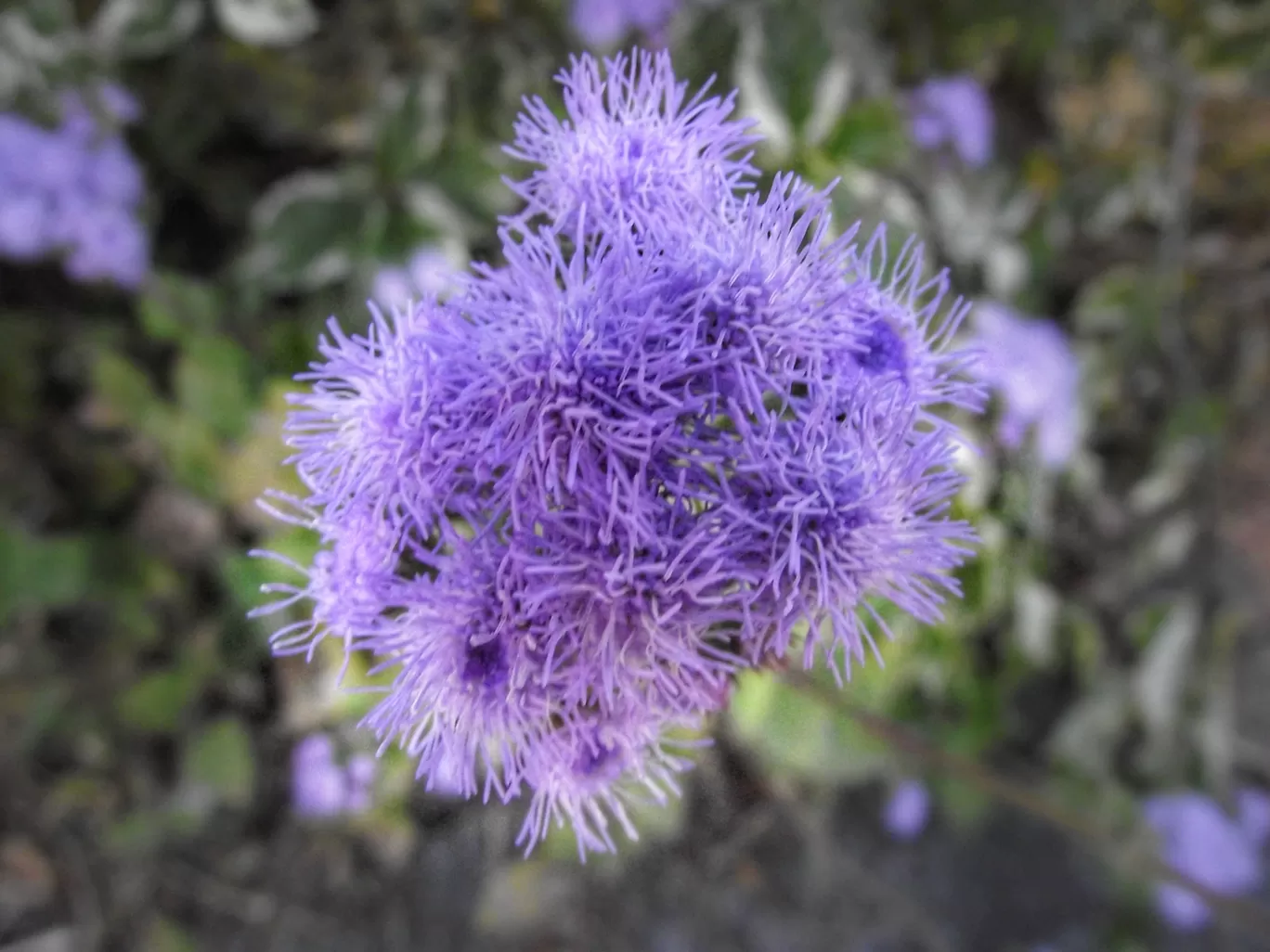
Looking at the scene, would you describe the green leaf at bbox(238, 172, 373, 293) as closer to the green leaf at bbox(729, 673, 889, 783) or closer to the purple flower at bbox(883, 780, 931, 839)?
the green leaf at bbox(729, 673, 889, 783)

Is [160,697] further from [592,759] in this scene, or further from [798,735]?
[592,759]

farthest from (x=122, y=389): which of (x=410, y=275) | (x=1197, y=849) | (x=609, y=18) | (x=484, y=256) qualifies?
(x=1197, y=849)

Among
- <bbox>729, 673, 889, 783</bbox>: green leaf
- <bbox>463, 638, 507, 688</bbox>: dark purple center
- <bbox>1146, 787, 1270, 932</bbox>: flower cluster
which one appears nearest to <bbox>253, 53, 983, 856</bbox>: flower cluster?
<bbox>463, 638, 507, 688</bbox>: dark purple center

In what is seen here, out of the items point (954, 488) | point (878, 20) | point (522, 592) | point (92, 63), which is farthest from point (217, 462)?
point (878, 20)

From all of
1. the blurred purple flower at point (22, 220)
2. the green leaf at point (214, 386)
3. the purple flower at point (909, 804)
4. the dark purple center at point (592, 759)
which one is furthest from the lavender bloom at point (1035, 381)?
the blurred purple flower at point (22, 220)

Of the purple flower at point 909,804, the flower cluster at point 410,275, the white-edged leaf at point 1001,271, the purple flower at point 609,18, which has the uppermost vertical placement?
the white-edged leaf at point 1001,271

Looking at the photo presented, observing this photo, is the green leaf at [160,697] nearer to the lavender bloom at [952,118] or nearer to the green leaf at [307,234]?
the green leaf at [307,234]
